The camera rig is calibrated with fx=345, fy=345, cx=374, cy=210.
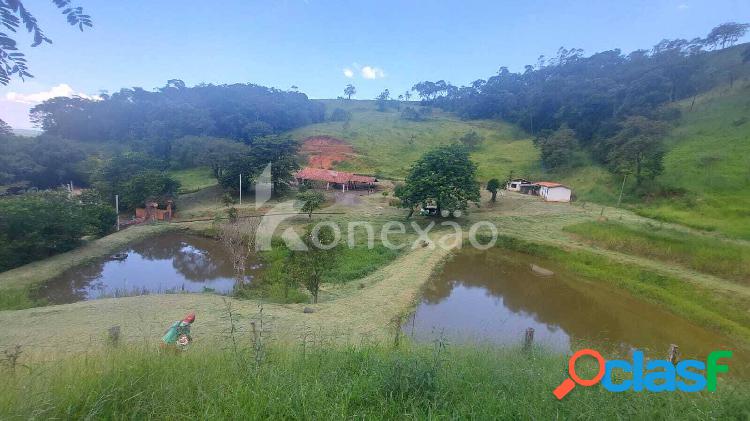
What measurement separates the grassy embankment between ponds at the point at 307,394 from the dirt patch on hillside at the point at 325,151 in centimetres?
4124

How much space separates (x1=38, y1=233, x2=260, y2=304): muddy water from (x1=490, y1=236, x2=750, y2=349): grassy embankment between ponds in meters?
14.4

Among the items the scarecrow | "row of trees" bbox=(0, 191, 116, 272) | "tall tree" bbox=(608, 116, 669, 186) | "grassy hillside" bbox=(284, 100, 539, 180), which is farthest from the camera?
"grassy hillside" bbox=(284, 100, 539, 180)

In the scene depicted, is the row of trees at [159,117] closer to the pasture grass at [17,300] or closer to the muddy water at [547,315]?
the pasture grass at [17,300]

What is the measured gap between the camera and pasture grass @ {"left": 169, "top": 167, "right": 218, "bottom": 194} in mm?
31112

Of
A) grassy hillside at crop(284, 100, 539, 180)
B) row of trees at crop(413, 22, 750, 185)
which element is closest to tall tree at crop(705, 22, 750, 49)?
row of trees at crop(413, 22, 750, 185)

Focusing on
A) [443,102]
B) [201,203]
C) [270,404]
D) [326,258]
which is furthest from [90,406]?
[443,102]

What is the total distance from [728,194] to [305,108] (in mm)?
59010

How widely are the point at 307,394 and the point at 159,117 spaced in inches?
2285

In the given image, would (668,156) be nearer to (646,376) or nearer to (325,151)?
(646,376)

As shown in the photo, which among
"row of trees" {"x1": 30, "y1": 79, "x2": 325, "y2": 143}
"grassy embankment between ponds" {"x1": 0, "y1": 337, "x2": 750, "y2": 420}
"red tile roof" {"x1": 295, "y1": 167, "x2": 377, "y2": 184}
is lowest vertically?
"grassy embankment between ponds" {"x1": 0, "y1": 337, "x2": 750, "y2": 420}

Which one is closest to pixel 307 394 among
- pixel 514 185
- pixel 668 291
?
pixel 668 291

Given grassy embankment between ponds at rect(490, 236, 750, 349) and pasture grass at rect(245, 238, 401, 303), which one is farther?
pasture grass at rect(245, 238, 401, 303)

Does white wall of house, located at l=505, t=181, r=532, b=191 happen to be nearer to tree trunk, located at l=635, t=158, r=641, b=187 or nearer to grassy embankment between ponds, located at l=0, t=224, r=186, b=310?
tree trunk, located at l=635, t=158, r=641, b=187

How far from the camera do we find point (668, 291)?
12.9m
